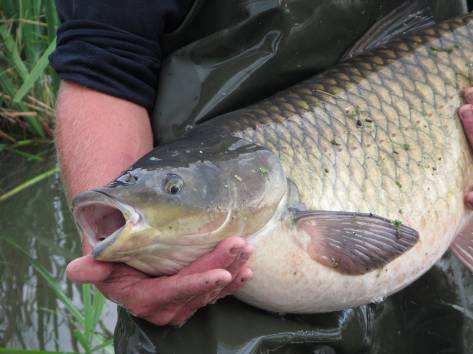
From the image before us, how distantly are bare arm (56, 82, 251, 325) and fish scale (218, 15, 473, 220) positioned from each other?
26cm

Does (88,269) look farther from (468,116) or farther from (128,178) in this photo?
(468,116)

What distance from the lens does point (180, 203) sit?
1.41 meters

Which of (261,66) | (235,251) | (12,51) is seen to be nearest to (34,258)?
(12,51)

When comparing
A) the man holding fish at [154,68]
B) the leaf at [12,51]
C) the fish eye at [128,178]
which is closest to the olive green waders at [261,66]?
the man holding fish at [154,68]

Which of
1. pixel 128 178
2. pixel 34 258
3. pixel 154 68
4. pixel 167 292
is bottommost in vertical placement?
pixel 34 258

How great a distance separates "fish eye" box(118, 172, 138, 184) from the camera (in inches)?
54.6

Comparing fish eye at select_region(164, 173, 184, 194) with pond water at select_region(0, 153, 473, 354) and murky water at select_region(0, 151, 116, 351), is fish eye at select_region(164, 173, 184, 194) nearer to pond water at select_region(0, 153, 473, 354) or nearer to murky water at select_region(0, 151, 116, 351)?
pond water at select_region(0, 153, 473, 354)

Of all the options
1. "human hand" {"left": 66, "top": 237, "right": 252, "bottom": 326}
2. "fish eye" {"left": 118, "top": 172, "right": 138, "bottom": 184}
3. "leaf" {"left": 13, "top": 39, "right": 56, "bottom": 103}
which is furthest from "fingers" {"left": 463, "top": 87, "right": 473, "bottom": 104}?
"leaf" {"left": 13, "top": 39, "right": 56, "bottom": 103}

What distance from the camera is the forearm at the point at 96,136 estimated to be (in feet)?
5.99

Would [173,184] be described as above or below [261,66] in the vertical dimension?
below

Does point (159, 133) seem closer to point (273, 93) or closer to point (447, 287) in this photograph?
point (273, 93)

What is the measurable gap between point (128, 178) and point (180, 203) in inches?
4.0

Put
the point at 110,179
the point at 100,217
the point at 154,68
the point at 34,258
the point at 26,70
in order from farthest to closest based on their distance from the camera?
the point at 26,70 → the point at 34,258 → the point at 154,68 → the point at 110,179 → the point at 100,217

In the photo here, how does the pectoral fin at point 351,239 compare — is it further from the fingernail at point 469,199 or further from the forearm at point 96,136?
the forearm at point 96,136
